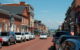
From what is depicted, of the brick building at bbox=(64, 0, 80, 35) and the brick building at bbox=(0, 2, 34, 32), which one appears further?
the brick building at bbox=(0, 2, 34, 32)

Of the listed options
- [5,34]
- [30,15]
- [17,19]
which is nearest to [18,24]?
[17,19]

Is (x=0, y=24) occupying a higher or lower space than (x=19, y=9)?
lower

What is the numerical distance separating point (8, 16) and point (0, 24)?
5.63m

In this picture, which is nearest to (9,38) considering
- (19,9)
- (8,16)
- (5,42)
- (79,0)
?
(5,42)

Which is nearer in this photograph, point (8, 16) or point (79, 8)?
point (8, 16)

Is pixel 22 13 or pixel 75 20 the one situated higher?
pixel 22 13

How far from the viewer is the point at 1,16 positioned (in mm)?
55812

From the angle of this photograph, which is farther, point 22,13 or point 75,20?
point 22,13

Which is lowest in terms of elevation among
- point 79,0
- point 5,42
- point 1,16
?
point 5,42

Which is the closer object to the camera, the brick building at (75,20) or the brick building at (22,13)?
the brick building at (75,20)

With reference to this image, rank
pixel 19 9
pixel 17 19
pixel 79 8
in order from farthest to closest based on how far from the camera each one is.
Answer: pixel 19 9 → pixel 17 19 → pixel 79 8

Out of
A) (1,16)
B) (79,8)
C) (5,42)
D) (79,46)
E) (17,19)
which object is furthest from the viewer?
(17,19)

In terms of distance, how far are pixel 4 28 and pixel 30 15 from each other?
47.7 m

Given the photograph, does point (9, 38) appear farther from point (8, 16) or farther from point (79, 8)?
point (79, 8)
